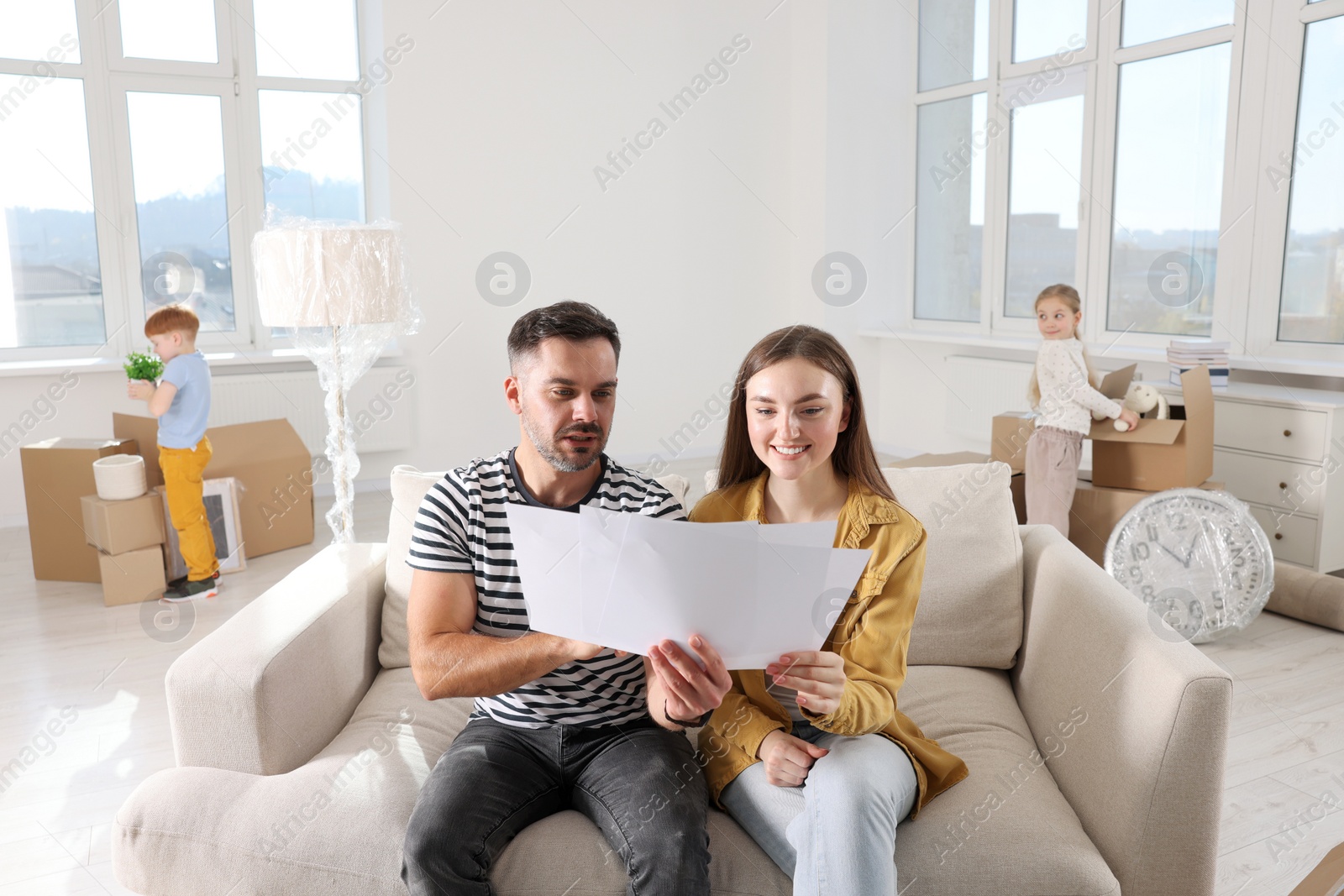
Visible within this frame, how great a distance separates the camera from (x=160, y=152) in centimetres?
493

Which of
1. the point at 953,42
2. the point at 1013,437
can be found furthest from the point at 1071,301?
the point at 953,42

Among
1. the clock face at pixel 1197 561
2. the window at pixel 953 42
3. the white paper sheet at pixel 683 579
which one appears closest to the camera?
the white paper sheet at pixel 683 579

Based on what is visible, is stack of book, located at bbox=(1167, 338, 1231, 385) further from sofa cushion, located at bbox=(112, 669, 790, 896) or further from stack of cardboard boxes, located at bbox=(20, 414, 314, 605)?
stack of cardboard boxes, located at bbox=(20, 414, 314, 605)

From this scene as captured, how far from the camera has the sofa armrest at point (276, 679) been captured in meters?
1.57

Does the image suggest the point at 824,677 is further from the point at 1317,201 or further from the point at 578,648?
the point at 1317,201

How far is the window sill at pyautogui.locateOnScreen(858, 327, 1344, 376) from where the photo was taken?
3807mm

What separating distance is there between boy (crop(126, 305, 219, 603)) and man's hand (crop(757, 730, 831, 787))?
2840mm

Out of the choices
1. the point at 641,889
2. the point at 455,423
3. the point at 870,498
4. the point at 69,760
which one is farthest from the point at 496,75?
the point at 641,889

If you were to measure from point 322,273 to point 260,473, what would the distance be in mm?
1852

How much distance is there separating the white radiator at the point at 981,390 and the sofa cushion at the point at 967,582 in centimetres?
334

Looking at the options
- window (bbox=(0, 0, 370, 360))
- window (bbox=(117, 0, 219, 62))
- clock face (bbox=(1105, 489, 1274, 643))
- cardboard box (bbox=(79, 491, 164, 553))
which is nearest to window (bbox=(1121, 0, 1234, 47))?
clock face (bbox=(1105, 489, 1274, 643))

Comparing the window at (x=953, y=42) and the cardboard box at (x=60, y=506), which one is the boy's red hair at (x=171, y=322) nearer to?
the cardboard box at (x=60, y=506)

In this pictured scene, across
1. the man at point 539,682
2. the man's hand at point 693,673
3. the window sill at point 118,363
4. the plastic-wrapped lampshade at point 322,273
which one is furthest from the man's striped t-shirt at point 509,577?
the window sill at point 118,363

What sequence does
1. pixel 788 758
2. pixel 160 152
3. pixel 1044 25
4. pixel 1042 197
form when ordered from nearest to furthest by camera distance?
pixel 788 758, pixel 160 152, pixel 1044 25, pixel 1042 197
